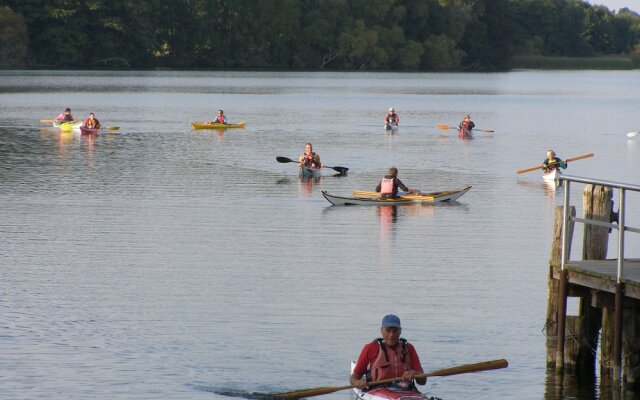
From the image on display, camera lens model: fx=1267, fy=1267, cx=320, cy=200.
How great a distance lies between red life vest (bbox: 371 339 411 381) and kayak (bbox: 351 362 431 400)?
209 mm

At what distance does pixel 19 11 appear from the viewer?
169375 mm

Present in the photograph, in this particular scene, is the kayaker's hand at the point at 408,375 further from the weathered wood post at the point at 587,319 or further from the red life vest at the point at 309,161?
the red life vest at the point at 309,161

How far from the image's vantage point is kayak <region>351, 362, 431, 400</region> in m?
16.5

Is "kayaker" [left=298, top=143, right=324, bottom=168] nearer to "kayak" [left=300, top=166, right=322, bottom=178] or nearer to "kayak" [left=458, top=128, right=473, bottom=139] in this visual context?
"kayak" [left=300, top=166, right=322, bottom=178]

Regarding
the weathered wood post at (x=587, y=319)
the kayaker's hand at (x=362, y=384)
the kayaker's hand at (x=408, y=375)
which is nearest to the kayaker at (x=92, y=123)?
the weathered wood post at (x=587, y=319)

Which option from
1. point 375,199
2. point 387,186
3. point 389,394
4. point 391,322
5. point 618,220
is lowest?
point 389,394

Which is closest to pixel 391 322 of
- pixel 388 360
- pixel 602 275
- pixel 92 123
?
pixel 388 360

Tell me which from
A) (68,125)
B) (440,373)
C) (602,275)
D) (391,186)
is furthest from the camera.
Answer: (68,125)

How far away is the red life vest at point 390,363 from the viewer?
1700 cm

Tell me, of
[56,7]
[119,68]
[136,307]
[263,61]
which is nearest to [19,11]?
Result: [56,7]

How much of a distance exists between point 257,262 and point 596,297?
12648 millimetres

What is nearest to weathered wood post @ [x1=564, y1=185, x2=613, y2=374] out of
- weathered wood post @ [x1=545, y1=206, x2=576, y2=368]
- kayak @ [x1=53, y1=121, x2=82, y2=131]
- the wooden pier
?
the wooden pier

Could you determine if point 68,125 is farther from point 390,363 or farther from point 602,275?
point 390,363

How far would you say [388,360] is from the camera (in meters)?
17.1
